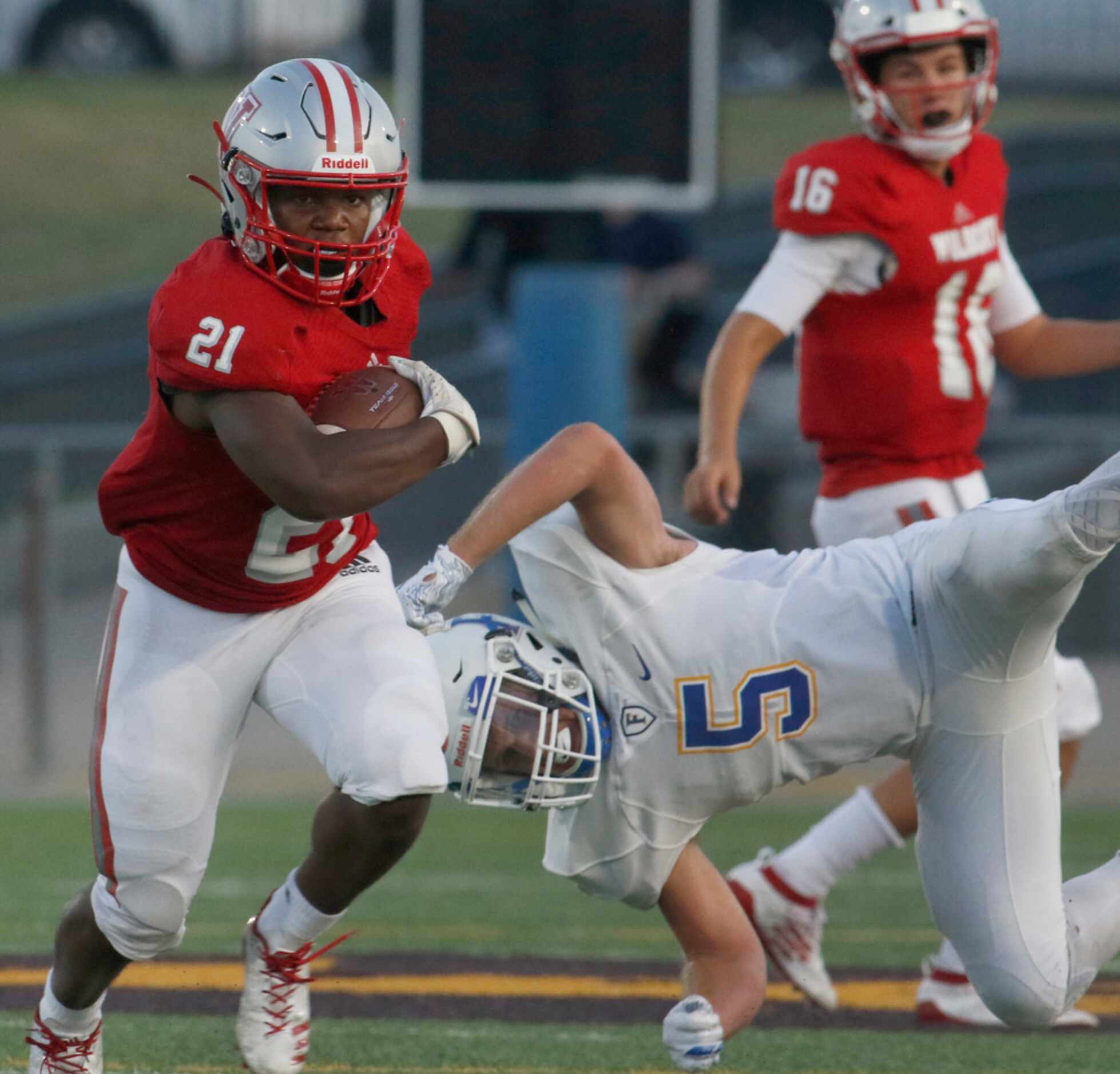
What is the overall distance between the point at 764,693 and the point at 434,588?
0.56 meters

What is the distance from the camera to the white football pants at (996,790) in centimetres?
324

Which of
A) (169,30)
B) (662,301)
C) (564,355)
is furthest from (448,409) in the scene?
(169,30)

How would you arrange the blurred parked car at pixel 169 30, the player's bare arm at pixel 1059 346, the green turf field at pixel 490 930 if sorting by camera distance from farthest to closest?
the blurred parked car at pixel 169 30, the player's bare arm at pixel 1059 346, the green turf field at pixel 490 930

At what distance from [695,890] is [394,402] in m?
0.99

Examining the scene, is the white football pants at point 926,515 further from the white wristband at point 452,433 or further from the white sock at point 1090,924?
the white wristband at point 452,433

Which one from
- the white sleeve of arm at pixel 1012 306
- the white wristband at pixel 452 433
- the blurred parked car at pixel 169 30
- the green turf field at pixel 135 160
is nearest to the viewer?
the white wristband at pixel 452 433

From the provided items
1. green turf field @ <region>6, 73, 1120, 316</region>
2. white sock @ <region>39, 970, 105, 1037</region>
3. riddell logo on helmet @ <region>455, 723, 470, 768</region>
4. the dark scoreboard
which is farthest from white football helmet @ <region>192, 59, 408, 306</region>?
green turf field @ <region>6, 73, 1120, 316</region>

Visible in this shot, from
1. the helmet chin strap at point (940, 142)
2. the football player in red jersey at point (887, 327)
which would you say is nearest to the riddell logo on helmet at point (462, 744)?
the football player in red jersey at point (887, 327)

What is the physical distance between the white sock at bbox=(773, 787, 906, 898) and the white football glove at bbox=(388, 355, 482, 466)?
4.69ft

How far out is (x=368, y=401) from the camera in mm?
3201

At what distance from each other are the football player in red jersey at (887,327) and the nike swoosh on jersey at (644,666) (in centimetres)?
90

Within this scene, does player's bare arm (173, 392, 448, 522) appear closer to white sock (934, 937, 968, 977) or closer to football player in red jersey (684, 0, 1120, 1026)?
football player in red jersey (684, 0, 1120, 1026)

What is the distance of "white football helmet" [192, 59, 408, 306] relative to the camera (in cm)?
319

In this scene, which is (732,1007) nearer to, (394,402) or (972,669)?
(972,669)
